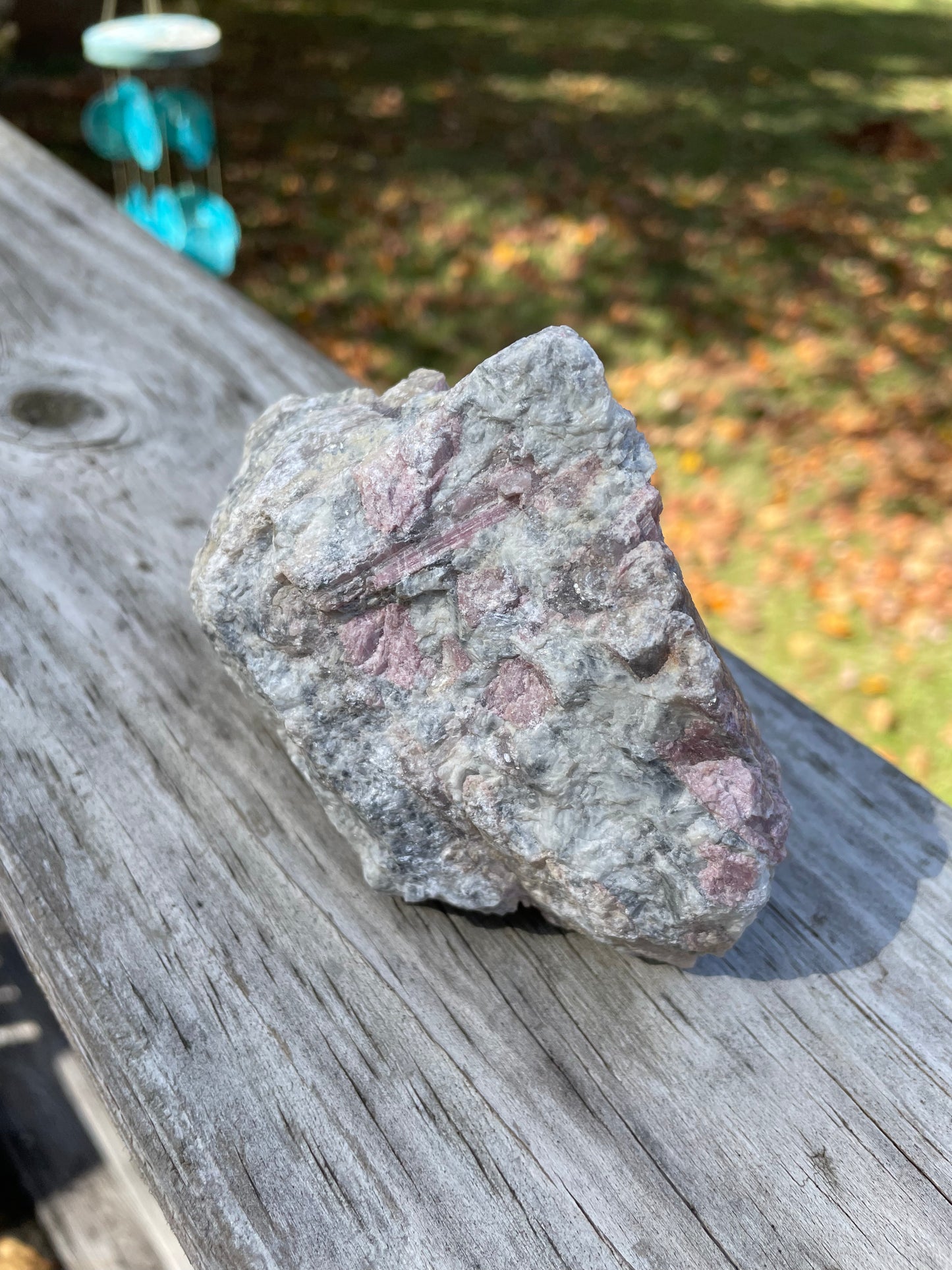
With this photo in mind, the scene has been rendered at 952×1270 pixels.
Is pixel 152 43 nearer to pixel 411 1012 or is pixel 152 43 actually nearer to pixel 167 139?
pixel 167 139

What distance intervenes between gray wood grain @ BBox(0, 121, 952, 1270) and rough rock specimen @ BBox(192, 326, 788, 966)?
5.5 inches

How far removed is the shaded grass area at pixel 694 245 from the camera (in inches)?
167

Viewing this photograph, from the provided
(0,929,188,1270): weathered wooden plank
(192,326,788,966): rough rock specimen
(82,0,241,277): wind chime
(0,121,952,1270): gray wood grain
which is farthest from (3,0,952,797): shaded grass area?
(0,929,188,1270): weathered wooden plank

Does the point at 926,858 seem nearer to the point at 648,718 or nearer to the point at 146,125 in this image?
the point at 648,718

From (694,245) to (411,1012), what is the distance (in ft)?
17.6

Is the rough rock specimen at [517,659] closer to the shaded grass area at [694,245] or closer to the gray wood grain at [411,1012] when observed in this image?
the gray wood grain at [411,1012]

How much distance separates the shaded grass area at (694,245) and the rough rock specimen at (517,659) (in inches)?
98.6

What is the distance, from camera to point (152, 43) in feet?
10.3

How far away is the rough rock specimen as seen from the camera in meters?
1.29

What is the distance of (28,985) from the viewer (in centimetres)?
272

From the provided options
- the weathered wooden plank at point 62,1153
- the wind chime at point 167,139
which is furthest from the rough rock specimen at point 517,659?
the wind chime at point 167,139

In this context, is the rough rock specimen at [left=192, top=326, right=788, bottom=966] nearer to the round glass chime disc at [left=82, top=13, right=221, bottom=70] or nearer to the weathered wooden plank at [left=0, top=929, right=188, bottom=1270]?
the weathered wooden plank at [left=0, top=929, right=188, bottom=1270]

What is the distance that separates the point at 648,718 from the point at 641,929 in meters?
0.30

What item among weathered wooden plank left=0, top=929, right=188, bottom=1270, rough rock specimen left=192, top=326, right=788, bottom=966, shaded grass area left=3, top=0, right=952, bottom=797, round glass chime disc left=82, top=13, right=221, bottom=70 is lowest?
A: weathered wooden plank left=0, top=929, right=188, bottom=1270
